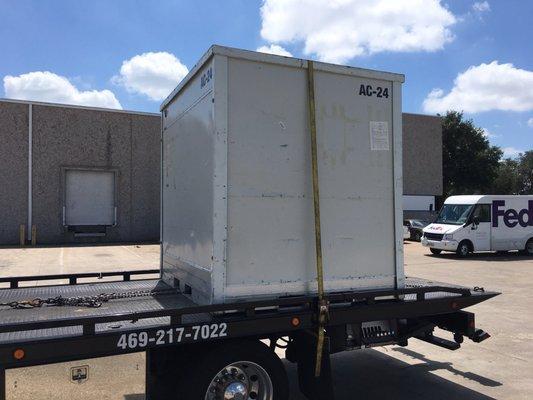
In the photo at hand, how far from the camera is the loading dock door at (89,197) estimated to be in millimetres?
26188

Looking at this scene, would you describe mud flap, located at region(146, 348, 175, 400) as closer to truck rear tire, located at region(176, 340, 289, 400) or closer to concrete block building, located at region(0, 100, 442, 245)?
truck rear tire, located at region(176, 340, 289, 400)

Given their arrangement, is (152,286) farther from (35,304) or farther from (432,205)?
(432,205)

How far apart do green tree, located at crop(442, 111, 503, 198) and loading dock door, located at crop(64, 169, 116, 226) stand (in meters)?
36.2

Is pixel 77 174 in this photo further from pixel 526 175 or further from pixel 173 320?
pixel 526 175

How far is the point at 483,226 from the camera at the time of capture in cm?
2003

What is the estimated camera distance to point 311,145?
13.4 ft

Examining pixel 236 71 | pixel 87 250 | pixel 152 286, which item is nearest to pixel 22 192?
pixel 87 250

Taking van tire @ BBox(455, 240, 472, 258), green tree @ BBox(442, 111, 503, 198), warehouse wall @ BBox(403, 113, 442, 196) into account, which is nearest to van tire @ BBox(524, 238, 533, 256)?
van tire @ BBox(455, 240, 472, 258)

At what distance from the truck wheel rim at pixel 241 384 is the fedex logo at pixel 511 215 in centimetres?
1867

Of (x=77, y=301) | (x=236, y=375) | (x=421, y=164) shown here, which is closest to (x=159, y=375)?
(x=236, y=375)

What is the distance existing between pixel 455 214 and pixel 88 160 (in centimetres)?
1848

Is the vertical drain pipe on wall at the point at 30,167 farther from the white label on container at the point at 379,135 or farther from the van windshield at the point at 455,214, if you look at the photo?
the white label on container at the point at 379,135

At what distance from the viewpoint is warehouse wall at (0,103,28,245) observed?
24797 millimetres

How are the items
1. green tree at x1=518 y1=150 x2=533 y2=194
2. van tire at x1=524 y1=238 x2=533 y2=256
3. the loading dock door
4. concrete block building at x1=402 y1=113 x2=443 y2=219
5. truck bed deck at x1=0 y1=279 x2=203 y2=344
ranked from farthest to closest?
green tree at x1=518 y1=150 x2=533 y2=194, concrete block building at x1=402 y1=113 x2=443 y2=219, the loading dock door, van tire at x1=524 y1=238 x2=533 y2=256, truck bed deck at x1=0 y1=279 x2=203 y2=344
